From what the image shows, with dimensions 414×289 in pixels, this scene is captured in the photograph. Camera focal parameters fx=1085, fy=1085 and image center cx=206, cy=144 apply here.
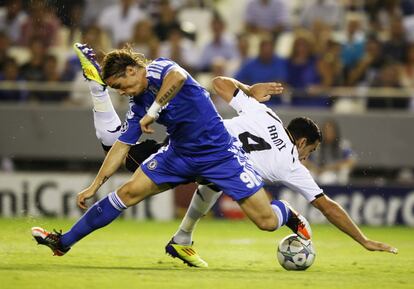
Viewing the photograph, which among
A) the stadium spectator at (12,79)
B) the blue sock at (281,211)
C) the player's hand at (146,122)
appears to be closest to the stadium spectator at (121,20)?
the stadium spectator at (12,79)

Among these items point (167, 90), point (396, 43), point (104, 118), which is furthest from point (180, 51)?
point (167, 90)

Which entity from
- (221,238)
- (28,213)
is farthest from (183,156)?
(28,213)

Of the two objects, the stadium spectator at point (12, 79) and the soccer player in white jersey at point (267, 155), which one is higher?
the soccer player in white jersey at point (267, 155)

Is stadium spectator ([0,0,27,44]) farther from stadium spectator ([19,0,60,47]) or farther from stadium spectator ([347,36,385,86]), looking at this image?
stadium spectator ([347,36,385,86])

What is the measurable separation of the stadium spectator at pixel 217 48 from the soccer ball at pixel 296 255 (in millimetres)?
7879

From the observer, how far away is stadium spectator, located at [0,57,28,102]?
1709cm

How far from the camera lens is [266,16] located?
18.3 meters

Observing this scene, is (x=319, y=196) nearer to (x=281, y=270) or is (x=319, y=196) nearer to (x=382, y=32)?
(x=281, y=270)

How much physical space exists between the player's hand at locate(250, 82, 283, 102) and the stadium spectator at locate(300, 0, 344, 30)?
8111 mm

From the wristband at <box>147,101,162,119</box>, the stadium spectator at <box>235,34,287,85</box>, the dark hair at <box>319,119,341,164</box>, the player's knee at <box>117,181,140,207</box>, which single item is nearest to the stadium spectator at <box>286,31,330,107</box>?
the stadium spectator at <box>235,34,287,85</box>

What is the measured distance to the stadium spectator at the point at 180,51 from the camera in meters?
17.2

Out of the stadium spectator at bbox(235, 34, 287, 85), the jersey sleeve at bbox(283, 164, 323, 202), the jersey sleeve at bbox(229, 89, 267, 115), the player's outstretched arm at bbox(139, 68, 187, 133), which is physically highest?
the player's outstretched arm at bbox(139, 68, 187, 133)

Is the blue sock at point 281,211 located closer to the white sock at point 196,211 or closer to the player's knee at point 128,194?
the white sock at point 196,211

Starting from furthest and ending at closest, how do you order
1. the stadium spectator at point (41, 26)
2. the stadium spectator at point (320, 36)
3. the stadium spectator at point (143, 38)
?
1. the stadium spectator at point (41, 26)
2. the stadium spectator at point (143, 38)
3. the stadium spectator at point (320, 36)
